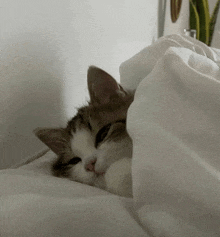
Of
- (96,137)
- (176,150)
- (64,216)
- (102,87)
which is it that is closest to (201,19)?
(102,87)

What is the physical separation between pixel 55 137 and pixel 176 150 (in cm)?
46

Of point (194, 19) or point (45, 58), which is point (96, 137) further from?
point (194, 19)

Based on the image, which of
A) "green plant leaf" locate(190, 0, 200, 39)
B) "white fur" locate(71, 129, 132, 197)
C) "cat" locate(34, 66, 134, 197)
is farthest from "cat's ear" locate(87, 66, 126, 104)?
"green plant leaf" locate(190, 0, 200, 39)

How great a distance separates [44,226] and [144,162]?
16 cm

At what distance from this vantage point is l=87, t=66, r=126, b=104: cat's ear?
27.8 inches

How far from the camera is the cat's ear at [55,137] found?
2.41ft

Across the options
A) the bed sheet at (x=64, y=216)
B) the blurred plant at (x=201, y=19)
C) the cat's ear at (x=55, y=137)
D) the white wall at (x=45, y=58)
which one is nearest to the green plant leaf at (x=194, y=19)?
the blurred plant at (x=201, y=19)

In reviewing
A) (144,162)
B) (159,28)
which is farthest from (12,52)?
(159,28)

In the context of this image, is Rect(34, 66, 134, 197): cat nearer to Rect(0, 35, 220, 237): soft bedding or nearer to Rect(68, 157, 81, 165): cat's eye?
Rect(68, 157, 81, 165): cat's eye

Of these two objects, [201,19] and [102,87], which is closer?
[102,87]

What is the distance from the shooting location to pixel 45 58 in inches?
30.9

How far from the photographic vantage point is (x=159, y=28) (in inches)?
72.6

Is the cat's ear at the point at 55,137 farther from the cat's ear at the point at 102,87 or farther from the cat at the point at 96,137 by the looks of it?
the cat's ear at the point at 102,87

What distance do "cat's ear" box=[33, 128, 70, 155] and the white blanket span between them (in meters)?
0.35
